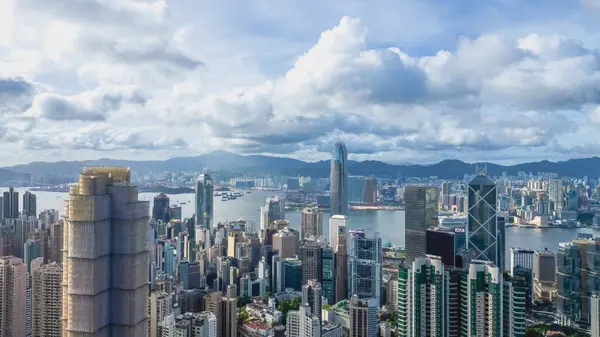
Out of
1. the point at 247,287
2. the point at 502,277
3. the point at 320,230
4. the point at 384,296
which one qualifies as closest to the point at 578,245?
the point at 384,296

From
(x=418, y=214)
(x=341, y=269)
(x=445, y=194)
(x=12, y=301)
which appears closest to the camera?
(x=12, y=301)

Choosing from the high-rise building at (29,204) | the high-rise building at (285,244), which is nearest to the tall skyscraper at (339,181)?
the high-rise building at (285,244)

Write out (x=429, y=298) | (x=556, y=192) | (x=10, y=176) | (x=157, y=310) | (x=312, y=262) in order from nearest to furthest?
(x=429, y=298) → (x=157, y=310) → (x=312, y=262) → (x=10, y=176) → (x=556, y=192)

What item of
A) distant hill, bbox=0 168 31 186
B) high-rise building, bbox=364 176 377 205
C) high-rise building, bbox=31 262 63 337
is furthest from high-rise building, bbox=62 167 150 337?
high-rise building, bbox=364 176 377 205

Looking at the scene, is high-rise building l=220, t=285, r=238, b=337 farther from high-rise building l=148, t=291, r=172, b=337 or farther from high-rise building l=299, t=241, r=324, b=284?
high-rise building l=299, t=241, r=324, b=284

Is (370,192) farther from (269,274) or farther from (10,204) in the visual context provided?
(10,204)

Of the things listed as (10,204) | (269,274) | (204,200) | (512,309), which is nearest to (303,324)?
(512,309)
